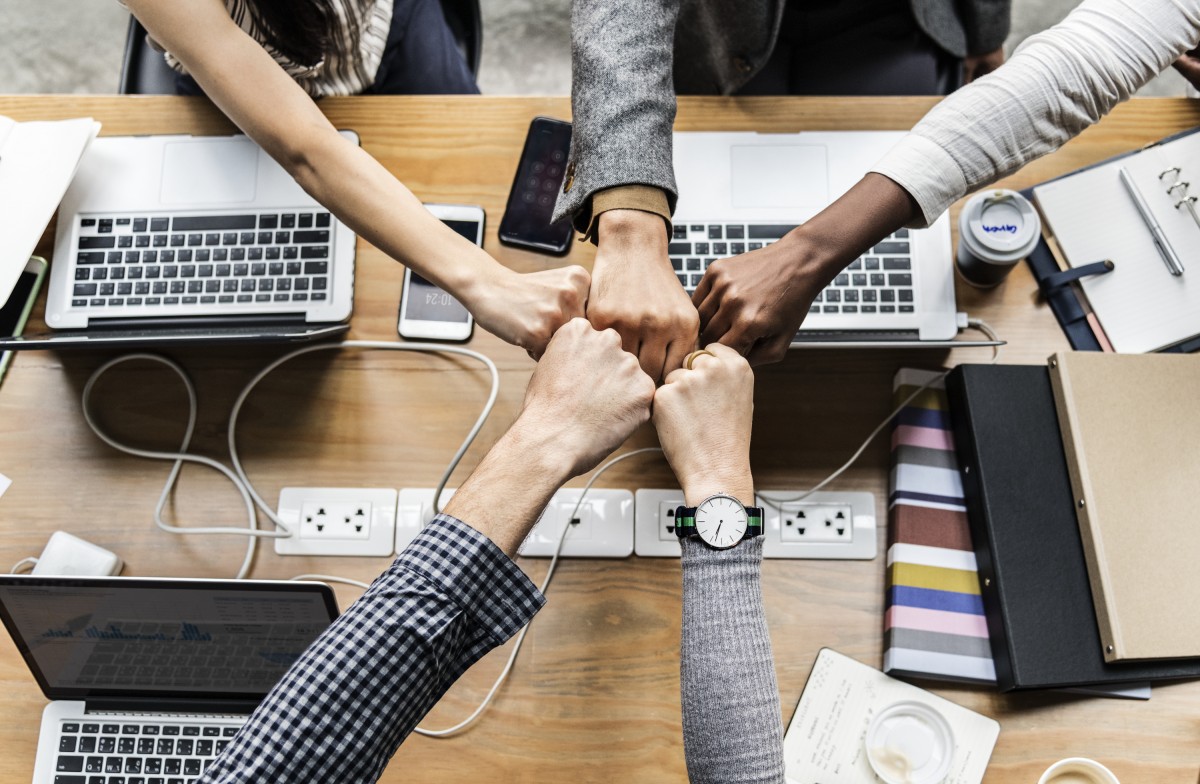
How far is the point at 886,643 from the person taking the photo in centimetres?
93

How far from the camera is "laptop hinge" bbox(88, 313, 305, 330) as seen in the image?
38.9 inches

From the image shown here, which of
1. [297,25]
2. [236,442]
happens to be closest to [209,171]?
[297,25]

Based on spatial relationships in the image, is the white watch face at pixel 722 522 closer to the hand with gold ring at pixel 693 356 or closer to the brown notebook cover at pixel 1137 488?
the hand with gold ring at pixel 693 356

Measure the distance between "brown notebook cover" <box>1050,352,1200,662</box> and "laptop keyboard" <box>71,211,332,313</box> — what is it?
2.84 feet

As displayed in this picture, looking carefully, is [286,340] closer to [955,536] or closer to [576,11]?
[576,11]

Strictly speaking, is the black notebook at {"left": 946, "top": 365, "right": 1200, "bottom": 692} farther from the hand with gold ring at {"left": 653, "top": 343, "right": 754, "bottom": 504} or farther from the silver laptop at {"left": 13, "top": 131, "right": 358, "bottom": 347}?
the silver laptop at {"left": 13, "top": 131, "right": 358, "bottom": 347}

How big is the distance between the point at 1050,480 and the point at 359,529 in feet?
2.54

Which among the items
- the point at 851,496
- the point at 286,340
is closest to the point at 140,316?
the point at 286,340

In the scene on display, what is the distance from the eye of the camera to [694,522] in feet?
2.56

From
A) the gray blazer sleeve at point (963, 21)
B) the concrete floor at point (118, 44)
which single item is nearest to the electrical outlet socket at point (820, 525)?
the gray blazer sleeve at point (963, 21)

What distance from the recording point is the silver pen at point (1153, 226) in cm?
97

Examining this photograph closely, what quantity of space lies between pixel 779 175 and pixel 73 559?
93 centimetres

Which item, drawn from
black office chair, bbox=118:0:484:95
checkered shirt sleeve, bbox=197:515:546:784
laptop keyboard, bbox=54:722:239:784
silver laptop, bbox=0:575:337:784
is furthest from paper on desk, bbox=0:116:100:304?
checkered shirt sleeve, bbox=197:515:546:784

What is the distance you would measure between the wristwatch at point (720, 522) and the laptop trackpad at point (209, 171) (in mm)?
661
